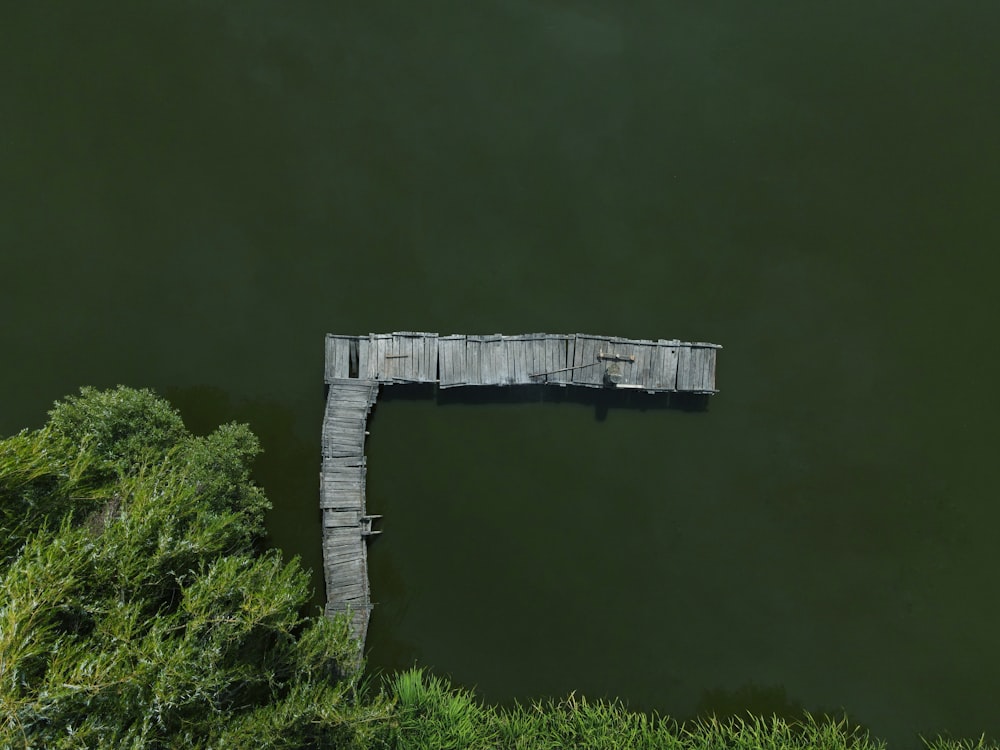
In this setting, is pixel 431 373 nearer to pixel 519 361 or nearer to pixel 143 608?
pixel 519 361

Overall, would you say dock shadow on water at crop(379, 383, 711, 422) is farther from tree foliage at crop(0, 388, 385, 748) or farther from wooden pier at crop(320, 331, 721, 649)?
tree foliage at crop(0, 388, 385, 748)

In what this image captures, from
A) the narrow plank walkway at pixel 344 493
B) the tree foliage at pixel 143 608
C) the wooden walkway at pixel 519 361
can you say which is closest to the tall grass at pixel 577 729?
the tree foliage at pixel 143 608

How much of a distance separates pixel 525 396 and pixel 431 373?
94.6 inches

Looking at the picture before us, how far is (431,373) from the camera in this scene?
588 inches

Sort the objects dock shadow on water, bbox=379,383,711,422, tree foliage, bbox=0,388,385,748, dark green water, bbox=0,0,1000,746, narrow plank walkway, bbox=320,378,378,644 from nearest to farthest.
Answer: tree foliage, bbox=0,388,385,748
narrow plank walkway, bbox=320,378,378,644
dark green water, bbox=0,0,1000,746
dock shadow on water, bbox=379,383,711,422

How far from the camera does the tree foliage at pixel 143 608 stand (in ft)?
29.3

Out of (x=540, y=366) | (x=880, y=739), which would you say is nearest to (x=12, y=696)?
(x=540, y=366)

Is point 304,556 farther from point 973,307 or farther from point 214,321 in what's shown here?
point 973,307

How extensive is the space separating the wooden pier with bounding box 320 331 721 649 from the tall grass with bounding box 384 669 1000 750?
7.88ft

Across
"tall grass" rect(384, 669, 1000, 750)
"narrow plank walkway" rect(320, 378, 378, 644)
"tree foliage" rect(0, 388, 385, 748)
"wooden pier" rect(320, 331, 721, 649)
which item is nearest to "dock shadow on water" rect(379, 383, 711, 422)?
"wooden pier" rect(320, 331, 721, 649)

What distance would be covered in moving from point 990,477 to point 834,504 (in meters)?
3.79

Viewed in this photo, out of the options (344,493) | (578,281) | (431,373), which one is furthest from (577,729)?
(578,281)

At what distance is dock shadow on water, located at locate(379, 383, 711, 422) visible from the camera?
15.2 m

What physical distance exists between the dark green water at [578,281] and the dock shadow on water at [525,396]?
0.24 metres
